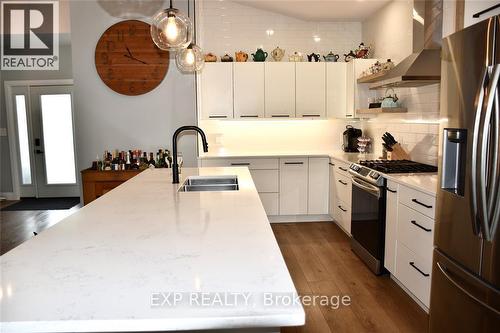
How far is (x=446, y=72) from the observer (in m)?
2.27

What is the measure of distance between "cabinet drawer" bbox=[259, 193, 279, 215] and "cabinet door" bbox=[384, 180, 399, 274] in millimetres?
1971

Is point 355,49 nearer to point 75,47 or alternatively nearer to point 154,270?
point 75,47

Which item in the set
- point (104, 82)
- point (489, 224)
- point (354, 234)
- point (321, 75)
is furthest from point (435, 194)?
Answer: point (104, 82)

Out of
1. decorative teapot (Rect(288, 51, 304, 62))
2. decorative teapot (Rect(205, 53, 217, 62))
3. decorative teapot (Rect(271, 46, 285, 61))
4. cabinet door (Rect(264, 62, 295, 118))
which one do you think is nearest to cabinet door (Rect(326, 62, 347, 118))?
decorative teapot (Rect(288, 51, 304, 62))

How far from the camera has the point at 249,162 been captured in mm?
5023

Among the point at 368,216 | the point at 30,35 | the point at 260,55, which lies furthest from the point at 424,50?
the point at 30,35

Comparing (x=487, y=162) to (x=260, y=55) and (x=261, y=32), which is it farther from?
(x=261, y=32)

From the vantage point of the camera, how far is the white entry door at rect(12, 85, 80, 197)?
7.26 m

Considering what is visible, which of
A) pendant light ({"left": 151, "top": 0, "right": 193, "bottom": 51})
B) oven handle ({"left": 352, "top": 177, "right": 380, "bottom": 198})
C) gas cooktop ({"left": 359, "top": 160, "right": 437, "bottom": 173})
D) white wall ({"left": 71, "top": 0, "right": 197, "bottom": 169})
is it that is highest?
pendant light ({"left": 151, "top": 0, "right": 193, "bottom": 51})

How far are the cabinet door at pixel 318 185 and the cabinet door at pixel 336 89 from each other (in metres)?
0.67

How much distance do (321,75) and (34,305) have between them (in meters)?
4.75

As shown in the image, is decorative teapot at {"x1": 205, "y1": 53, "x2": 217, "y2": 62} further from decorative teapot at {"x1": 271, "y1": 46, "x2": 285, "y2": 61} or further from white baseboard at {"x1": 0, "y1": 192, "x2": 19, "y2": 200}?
white baseboard at {"x1": 0, "y1": 192, "x2": 19, "y2": 200}

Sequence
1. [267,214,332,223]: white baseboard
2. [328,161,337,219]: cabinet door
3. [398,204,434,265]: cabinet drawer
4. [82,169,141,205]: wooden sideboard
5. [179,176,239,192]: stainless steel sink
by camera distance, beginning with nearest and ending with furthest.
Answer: [398,204,434,265]: cabinet drawer, [179,176,239,192]: stainless steel sink, [82,169,141,205]: wooden sideboard, [328,161,337,219]: cabinet door, [267,214,332,223]: white baseboard

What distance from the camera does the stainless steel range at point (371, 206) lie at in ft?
11.1
